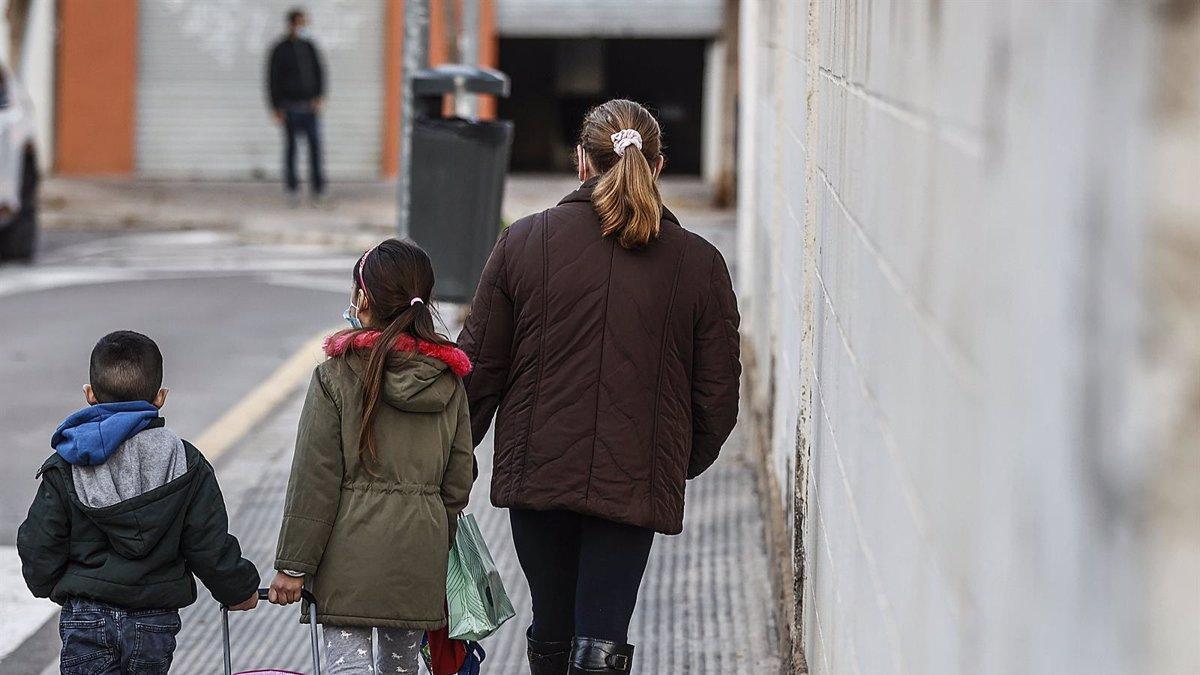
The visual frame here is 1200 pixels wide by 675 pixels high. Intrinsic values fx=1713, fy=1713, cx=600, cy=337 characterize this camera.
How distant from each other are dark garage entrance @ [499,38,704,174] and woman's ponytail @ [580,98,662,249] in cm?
2194

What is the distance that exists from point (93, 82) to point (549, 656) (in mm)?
18559

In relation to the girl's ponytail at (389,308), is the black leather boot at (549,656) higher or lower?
lower

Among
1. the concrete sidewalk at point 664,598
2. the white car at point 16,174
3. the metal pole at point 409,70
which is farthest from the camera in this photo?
the white car at point 16,174

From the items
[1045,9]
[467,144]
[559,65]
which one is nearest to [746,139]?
[467,144]

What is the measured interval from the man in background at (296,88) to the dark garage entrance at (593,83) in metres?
7.52

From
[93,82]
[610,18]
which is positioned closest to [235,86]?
[93,82]

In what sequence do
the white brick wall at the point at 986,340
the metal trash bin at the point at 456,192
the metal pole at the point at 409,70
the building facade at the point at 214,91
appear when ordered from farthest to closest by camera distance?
the building facade at the point at 214,91
the metal pole at the point at 409,70
the metal trash bin at the point at 456,192
the white brick wall at the point at 986,340

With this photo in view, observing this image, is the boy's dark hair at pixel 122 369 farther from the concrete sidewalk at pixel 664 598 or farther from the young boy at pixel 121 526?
the concrete sidewalk at pixel 664 598

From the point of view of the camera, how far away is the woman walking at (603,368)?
3.82 m

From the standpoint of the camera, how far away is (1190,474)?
1.13 m

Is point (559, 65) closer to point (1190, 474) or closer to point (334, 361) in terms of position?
point (334, 361)

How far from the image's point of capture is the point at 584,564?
3.96 metres

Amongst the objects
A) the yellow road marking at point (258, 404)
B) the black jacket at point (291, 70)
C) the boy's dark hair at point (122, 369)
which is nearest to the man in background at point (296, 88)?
the black jacket at point (291, 70)

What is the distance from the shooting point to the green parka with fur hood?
3.72m
